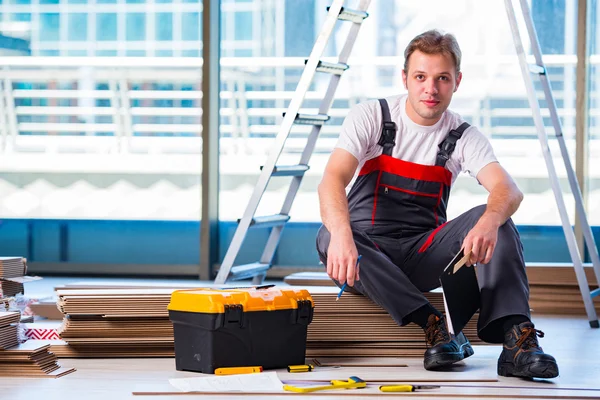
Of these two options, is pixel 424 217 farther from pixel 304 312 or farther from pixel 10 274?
pixel 10 274

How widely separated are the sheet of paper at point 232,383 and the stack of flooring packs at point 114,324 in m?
0.48

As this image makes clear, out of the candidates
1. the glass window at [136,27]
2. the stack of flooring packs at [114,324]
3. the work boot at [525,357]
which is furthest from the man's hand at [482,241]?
the glass window at [136,27]

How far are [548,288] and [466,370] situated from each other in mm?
1790

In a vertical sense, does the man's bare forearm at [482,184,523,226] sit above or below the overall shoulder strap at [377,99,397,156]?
below

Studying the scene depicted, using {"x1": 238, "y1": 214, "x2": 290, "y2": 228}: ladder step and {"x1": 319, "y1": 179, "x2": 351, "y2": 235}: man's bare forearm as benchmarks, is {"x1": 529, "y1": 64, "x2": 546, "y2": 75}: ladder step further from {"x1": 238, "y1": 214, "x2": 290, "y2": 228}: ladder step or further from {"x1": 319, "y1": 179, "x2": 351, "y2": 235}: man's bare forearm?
{"x1": 319, "y1": 179, "x2": 351, "y2": 235}: man's bare forearm

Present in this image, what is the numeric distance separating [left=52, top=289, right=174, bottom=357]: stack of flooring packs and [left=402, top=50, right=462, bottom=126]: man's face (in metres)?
1.07

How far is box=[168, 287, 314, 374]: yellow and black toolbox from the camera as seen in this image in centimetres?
255

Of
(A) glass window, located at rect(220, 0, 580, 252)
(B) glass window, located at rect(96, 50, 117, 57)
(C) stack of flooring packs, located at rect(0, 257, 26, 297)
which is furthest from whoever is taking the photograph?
(B) glass window, located at rect(96, 50, 117, 57)

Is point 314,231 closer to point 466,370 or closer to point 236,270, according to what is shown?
point 236,270

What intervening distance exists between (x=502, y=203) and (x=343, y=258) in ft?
1.80

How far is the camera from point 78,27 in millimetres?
5641

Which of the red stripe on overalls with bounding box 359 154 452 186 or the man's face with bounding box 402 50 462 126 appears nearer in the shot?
the man's face with bounding box 402 50 462 126

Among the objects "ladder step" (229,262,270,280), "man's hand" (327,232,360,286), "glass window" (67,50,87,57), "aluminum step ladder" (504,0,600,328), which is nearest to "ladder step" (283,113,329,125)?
"ladder step" (229,262,270,280)

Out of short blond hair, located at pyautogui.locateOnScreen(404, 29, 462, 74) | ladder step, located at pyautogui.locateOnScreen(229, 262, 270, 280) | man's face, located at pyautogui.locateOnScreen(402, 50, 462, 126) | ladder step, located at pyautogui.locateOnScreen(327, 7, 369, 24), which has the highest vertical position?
ladder step, located at pyautogui.locateOnScreen(327, 7, 369, 24)
